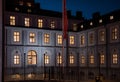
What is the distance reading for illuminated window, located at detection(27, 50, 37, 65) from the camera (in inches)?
1752

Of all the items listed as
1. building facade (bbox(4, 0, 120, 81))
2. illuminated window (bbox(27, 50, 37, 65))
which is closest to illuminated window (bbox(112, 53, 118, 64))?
building facade (bbox(4, 0, 120, 81))

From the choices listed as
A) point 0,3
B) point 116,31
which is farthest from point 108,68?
point 0,3

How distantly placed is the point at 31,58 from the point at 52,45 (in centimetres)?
495

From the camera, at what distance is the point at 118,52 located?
119ft

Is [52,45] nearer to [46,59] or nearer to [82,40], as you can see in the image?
[46,59]

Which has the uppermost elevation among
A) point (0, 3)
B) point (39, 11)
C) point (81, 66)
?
point (39, 11)

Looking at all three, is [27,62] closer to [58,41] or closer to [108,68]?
[58,41]

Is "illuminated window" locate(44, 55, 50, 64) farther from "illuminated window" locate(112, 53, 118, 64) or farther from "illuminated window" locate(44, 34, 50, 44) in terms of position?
"illuminated window" locate(112, 53, 118, 64)

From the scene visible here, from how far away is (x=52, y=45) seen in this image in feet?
154

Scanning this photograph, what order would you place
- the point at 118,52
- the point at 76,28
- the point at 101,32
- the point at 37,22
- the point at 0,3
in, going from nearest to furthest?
the point at 0,3
the point at 118,52
the point at 101,32
the point at 37,22
the point at 76,28

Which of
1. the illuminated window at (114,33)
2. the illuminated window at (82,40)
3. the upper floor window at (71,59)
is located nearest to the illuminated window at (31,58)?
the upper floor window at (71,59)

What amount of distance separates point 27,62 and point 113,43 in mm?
15690

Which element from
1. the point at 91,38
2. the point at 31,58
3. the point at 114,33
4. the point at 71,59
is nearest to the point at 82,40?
the point at 91,38

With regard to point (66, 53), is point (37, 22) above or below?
above
